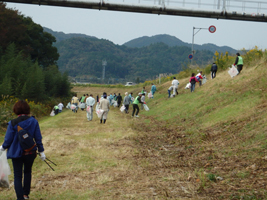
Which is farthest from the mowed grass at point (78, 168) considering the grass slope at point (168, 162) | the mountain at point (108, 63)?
the mountain at point (108, 63)

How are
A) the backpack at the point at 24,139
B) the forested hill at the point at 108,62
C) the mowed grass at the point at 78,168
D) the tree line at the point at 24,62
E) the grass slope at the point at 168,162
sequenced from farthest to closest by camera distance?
the forested hill at the point at 108,62, the tree line at the point at 24,62, the mowed grass at the point at 78,168, the grass slope at the point at 168,162, the backpack at the point at 24,139

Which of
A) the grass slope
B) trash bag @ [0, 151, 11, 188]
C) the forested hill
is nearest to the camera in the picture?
trash bag @ [0, 151, 11, 188]

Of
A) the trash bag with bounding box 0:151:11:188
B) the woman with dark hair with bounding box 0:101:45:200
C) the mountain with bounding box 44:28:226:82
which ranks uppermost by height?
the mountain with bounding box 44:28:226:82

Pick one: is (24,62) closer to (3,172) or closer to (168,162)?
(168,162)

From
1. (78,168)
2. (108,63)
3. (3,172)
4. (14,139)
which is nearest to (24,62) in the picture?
(78,168)

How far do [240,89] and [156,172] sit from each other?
496 inches

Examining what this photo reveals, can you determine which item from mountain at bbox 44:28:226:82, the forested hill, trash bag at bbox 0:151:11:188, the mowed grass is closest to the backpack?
trash bag at bbox 0:151:11:188

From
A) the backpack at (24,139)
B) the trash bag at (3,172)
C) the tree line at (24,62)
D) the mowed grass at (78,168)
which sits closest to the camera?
the backpack at (24,139)

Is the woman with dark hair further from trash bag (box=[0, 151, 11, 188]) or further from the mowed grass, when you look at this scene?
the mowed grass

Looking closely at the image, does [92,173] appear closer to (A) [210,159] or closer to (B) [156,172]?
(B) [156,172]

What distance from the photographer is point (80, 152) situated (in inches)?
395

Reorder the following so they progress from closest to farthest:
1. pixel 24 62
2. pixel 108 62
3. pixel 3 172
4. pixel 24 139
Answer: pixel 24 139 < pixel 3 172 < pixel 24 62 < pixel 108 62

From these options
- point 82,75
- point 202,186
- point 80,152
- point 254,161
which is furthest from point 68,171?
point 82,75

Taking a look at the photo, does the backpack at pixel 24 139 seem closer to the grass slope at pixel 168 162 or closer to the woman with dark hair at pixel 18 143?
the woman with dark hair at pixel 18 143
